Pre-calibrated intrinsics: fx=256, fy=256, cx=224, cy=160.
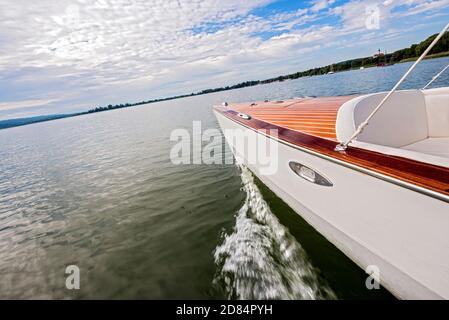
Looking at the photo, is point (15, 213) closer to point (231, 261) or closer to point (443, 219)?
point (231, 261)

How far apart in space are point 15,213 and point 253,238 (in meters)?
6.11

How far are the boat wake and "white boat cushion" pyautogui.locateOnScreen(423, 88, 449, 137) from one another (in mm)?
2466

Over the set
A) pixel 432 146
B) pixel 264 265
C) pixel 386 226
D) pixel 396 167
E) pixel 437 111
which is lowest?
pixel 264 265

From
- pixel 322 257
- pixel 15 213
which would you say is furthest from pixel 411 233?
pixel 15 213

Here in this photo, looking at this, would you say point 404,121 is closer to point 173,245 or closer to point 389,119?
point 389,119

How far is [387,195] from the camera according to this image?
2.07 m

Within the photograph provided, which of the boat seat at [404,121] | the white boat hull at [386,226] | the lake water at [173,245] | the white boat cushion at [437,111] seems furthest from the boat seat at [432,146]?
the lake water at [173,245]

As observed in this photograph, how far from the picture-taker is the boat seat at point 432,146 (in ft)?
9.80

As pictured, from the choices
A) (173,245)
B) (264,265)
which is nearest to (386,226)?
(264,265)

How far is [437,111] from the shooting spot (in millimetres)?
3469

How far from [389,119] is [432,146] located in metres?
0.64

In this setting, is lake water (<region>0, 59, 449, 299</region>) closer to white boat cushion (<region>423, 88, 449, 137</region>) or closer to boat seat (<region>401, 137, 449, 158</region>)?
boat seat (<region>401, 137, 449, 158</region>)
